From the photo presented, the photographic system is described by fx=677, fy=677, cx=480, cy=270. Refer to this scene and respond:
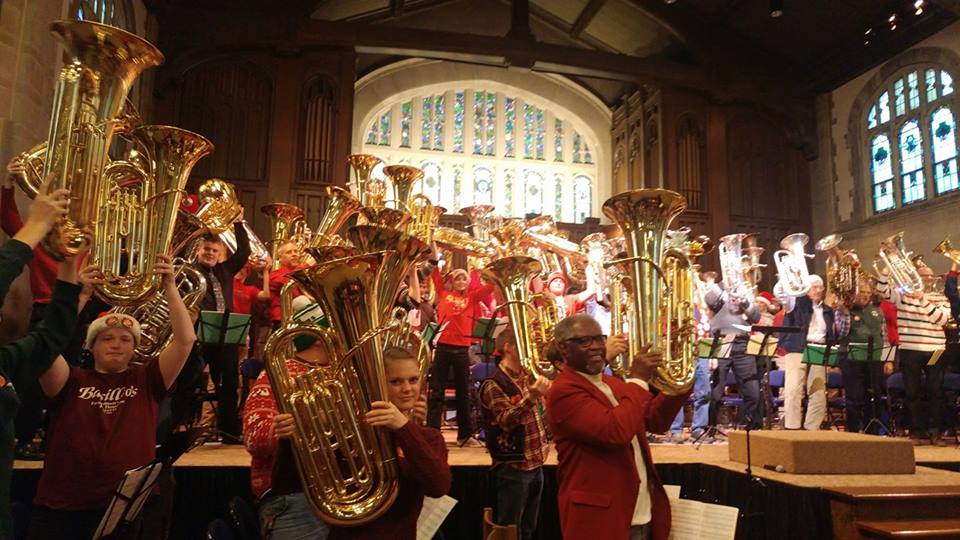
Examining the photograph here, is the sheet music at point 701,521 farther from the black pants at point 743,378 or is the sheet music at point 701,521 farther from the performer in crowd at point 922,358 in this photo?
the performer in crowd at point 922,358

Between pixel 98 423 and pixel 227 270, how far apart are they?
8.85 feet

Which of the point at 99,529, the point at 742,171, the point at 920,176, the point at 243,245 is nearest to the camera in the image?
the point at 99,529

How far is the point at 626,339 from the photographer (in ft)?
10.2

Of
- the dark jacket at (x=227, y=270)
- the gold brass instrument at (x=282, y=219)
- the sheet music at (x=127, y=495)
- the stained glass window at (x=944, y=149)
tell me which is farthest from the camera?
the stained glass window at (x=944, y=149)

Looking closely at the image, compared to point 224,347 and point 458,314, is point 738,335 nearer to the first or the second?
point 458,314

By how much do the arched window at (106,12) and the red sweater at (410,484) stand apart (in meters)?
6.31

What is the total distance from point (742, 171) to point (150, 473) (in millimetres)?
13051

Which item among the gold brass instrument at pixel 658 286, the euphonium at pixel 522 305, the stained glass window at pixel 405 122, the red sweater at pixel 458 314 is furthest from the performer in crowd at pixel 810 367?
the stained glass window at pixel 405 122

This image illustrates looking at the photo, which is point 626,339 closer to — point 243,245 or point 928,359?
point 243,245

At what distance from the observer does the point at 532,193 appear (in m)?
15.6

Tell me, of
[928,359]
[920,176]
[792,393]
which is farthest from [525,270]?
[920,176]

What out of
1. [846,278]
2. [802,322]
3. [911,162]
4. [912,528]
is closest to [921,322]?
[846,278]

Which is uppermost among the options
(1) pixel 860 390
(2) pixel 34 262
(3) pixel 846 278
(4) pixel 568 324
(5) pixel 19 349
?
(3) pixel 846 278

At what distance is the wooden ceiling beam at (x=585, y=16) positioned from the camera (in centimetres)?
1391
